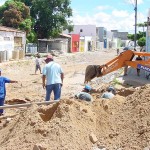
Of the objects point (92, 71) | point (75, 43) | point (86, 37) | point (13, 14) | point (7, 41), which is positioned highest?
point (13, 14)

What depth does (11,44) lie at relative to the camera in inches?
1499

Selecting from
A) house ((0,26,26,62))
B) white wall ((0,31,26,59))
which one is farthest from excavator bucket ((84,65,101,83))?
white wall ((0,31,26,59))

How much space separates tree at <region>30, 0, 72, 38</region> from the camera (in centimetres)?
5356

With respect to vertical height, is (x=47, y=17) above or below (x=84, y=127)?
above

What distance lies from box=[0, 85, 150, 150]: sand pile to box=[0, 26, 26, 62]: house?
90.0 feet

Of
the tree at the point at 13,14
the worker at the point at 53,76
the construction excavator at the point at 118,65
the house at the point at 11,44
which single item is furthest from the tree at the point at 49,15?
the worker at the point at 53,76

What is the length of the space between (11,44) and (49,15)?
17042mm

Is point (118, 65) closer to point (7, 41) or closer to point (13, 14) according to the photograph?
point (7, 41)

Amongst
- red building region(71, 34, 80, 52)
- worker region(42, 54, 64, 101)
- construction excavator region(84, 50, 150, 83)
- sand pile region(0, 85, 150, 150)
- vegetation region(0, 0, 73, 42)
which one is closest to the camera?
sand pile region(0, 85, 150, 150)

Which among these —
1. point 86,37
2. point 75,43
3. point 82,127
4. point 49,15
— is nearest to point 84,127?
point 82,127

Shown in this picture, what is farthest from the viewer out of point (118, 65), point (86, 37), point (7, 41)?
point (86, 37)

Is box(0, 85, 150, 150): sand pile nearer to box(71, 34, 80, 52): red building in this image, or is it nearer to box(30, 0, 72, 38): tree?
box(30, 0, 72, 38): tree

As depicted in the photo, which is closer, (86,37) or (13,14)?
(13,14)

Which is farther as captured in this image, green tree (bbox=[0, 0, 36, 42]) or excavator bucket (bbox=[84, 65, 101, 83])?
green tree (bbox=[0, 0, 36, 42])
